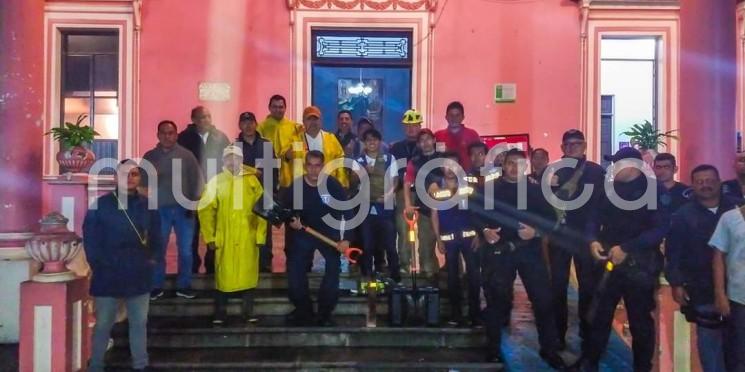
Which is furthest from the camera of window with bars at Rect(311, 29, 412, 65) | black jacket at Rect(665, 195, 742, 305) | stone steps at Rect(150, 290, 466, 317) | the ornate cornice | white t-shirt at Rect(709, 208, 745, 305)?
window with bars at Rect(311, 29, 412, 65)

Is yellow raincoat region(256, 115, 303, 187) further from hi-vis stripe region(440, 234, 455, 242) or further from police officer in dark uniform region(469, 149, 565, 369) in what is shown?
police officer in dark uniform region(469, 149, 565, 369)

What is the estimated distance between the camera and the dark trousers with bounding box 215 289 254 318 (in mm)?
6617

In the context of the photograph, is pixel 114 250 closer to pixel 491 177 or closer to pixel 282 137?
pixel 282 137

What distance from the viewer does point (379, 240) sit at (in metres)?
7.17

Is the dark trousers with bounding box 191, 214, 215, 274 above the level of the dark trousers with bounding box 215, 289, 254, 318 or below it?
above

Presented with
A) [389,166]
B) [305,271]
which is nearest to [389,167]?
[389,166]

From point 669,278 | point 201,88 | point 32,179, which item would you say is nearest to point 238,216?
point 32,179

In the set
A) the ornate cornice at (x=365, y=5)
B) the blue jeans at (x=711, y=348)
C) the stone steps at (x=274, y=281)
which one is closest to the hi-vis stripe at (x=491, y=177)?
the stone steps at (x=274, y=281)

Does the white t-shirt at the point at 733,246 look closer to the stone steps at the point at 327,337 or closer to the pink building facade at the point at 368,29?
the stone steps at the point at 327,337

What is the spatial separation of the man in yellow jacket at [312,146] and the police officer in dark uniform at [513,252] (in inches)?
69.9

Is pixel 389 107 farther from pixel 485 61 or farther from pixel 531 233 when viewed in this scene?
pixel 531 233

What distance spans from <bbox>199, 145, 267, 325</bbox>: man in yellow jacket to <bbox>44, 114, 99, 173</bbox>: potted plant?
179cm

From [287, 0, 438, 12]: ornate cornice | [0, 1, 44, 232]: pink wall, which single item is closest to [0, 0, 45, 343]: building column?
[0, 1, 44, 232]: pink wall

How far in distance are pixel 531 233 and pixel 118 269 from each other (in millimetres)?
3207
